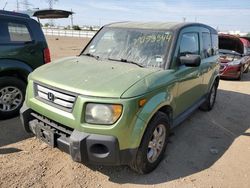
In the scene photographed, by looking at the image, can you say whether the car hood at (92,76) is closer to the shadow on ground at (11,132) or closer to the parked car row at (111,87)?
the parked car row at (111,87)

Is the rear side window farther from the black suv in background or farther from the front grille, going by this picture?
the front grille

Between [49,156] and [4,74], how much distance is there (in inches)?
79.9

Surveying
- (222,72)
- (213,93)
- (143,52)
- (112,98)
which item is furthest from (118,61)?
(222,72)

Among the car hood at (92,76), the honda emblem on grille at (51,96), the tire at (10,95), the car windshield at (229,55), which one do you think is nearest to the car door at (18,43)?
the tire at (10,95)

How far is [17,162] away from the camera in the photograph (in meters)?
3.68

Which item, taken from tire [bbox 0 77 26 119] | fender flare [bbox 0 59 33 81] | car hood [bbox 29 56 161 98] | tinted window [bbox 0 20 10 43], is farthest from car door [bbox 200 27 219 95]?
tinted window [bbox 0 20 10 43]

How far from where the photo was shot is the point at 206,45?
5539 millimetres

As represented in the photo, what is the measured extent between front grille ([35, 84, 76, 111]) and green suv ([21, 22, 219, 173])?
0.01 meters

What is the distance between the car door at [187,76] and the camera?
4.04 metres

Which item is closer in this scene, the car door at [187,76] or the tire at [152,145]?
the tire at [152,145]

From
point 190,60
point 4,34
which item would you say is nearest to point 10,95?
point 4,34

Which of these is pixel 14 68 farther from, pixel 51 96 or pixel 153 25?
pixel 153 25

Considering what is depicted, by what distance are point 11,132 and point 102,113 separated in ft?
7.73

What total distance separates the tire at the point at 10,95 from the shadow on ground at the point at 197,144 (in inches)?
91.2
